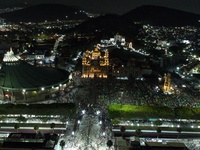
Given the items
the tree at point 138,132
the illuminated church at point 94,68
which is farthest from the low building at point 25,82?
the tree at point 138,132

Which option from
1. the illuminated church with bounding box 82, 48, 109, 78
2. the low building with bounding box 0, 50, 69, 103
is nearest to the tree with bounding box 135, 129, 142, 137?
the low building with bounding box 0, 50, 69, 103

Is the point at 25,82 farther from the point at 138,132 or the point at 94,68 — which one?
the point at 138,132

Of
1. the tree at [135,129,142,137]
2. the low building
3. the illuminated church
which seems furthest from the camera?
the illuminated church

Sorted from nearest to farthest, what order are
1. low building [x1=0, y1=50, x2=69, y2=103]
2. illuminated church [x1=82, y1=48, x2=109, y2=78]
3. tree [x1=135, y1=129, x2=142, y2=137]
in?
tree [x1=135, y1=129, x2=142, y2=137] < low building [x1=0, y1=50, x2=69, y2=103] < illuminated church [x1=82, y1=48, x2=109, y2=78]

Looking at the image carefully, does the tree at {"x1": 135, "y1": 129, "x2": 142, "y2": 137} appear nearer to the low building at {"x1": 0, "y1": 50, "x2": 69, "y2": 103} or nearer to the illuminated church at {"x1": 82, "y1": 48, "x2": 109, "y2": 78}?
the low building at {"x1": 0, "y1": 50, "x2": 69, "y2": 103}

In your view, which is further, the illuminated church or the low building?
the illuminated church

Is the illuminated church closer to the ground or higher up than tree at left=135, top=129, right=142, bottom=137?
higher up

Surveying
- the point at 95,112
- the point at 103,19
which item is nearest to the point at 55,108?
the point at 95,112

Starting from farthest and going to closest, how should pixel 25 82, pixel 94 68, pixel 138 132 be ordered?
pixel 94 68 < pixel 25 82 < pixel 138 132

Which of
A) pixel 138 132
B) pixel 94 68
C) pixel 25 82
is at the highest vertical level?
pixel 94 68

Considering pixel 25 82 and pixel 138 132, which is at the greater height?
pixel 25 82

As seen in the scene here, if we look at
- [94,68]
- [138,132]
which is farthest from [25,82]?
[138,132]

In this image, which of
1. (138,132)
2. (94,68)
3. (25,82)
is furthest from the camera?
(94,68)
